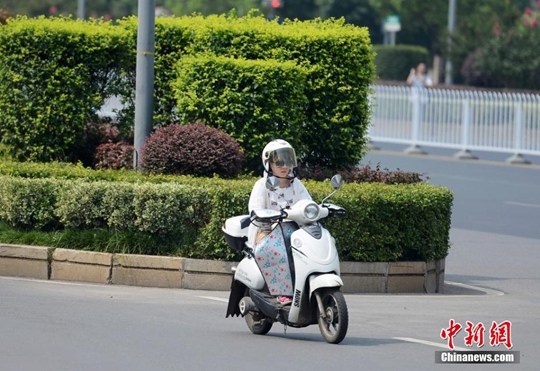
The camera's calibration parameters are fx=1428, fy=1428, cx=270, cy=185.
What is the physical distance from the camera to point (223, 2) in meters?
58.9

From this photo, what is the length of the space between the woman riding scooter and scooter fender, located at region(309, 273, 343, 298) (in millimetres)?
326

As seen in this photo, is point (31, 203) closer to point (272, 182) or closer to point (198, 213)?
point (198, 213)

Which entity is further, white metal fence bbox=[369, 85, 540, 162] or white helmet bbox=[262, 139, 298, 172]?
white metal fence bbox=[369, 85, 540, 162]

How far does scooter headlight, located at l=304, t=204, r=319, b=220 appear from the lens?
9.57 m

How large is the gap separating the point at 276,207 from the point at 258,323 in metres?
0.82

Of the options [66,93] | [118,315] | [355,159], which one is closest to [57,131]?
[66,93]

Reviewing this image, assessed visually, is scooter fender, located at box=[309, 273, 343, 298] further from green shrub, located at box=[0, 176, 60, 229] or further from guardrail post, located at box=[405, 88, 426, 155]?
guardrail post, located at box=[405, 88, 426, 155]

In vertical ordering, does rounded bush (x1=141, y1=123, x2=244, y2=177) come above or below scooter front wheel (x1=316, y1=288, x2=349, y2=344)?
above

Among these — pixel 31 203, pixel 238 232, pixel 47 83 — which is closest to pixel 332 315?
Result: pixel 238 232

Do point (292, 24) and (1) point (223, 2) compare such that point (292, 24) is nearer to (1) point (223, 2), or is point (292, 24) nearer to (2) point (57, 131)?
(2) point (57, 131)

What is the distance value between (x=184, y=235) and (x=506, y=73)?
3149 centimetres

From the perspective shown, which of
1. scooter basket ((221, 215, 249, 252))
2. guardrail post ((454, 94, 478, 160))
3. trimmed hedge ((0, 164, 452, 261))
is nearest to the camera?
scooter basket ((221, 215, 249, 252))

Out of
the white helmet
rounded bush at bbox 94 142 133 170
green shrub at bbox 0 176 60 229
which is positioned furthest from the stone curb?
rounded bush at bbox 94 142 133 170

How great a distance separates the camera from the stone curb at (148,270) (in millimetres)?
12102
